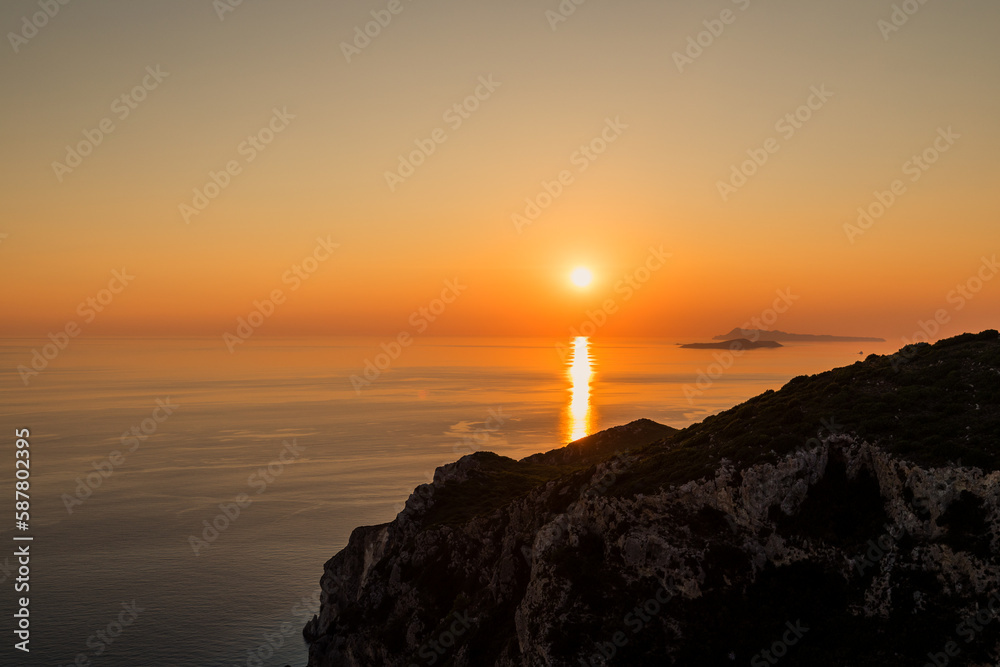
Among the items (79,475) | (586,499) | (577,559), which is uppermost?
(79,475)

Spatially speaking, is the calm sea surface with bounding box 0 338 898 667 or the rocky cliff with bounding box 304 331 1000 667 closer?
the rocky cliff with bounding box 304 331 1000 667

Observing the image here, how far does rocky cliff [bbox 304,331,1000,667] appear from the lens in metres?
33.5

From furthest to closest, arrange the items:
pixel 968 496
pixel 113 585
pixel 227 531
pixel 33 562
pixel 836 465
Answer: pixel 227 531 → pixel 33 562 → pixel 113 585 → pixel 836 465 → pixel 968 496

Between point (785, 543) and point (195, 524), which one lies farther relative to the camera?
point (195, 524)

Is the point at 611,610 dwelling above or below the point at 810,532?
below

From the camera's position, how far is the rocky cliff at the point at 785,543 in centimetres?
3350

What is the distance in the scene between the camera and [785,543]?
122 ft

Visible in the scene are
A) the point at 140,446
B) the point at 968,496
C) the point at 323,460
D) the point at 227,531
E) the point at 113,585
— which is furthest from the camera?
the point at 140,446

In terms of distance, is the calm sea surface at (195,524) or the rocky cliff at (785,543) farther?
the calm sea surface at (195,524)

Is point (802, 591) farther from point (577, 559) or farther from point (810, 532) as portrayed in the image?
point (577, 559)

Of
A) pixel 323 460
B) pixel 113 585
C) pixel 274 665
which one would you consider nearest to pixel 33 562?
pixel 113 585

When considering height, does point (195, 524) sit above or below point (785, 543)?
above

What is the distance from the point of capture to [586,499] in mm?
43219

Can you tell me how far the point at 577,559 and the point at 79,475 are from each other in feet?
435
